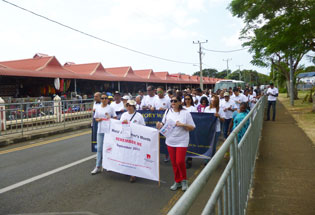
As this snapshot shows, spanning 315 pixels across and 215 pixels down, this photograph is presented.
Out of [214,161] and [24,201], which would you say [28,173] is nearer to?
[24,201]

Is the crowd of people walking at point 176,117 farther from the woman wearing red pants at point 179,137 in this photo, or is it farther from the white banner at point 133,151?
the white banner at point 133,151

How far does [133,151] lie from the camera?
527 centimetres

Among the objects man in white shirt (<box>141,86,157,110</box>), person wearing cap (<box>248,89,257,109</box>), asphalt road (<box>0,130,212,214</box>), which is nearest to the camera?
asphalt road (<box>0,130,212,214</box>)

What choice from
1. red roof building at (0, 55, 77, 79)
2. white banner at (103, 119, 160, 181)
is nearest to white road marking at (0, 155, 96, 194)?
white banner at (103, 119, 160, 181)

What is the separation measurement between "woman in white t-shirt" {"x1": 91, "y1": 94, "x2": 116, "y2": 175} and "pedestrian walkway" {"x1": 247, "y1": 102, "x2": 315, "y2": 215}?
317cm

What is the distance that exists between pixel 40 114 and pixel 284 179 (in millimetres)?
10172

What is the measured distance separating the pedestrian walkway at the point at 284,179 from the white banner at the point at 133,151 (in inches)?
71.9

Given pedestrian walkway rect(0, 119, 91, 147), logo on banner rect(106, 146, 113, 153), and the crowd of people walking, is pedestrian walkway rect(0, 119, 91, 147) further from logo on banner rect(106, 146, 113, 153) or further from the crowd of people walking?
logo on banner rect(106, 146, 113, 153)

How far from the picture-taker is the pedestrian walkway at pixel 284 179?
391cm

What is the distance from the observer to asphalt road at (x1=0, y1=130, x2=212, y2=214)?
412 centimetres

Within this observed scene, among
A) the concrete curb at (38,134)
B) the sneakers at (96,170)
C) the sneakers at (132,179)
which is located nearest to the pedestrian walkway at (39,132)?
the concrete curb at (38,134)

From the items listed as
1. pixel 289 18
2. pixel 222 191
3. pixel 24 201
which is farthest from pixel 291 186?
pixel 289 18

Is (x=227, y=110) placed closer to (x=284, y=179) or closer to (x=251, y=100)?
(x=284, y=179)

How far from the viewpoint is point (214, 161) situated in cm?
184
